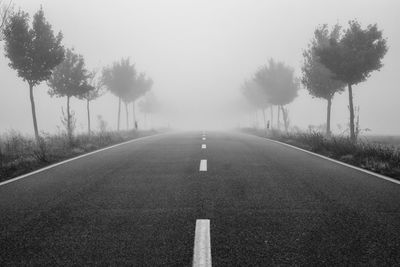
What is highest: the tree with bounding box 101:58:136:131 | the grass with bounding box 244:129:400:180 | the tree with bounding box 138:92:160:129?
the tree with bounding box 101:58:136:131

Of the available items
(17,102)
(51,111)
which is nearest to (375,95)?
(51,111)

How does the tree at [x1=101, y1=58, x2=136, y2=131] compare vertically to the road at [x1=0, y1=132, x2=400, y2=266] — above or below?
above

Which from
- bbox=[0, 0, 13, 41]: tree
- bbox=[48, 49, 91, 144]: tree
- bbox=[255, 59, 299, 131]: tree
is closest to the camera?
bbox=[0, 0, 13, 41]: tree

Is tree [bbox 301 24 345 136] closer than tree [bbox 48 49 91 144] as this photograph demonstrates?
Yes

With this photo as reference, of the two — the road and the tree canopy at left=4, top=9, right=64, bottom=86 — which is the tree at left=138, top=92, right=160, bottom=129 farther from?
the road

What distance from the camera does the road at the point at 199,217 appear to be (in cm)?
311

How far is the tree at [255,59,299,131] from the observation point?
125 feet

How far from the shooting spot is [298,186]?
19.8ft

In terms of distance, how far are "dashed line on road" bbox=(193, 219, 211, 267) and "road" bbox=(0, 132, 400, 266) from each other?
2.5 inches

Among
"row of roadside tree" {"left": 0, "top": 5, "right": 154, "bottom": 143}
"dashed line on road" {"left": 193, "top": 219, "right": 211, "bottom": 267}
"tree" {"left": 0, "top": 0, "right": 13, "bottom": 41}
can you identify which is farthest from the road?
"row of roadside tree" {"left": 0, "top": 5, "right": 154, "bottom": 143}

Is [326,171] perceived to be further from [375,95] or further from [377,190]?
[375,95]

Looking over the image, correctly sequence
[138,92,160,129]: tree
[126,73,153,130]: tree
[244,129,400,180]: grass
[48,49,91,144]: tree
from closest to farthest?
[244,129,400,180]: grass < [48,49,91,144]: tree < [126,73,153,130]: tree < [138,92,160,129]: tree

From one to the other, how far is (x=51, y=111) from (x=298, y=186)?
116109 millimetres

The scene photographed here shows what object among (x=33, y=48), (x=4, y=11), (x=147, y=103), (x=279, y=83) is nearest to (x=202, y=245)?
(x=4, y=11)
